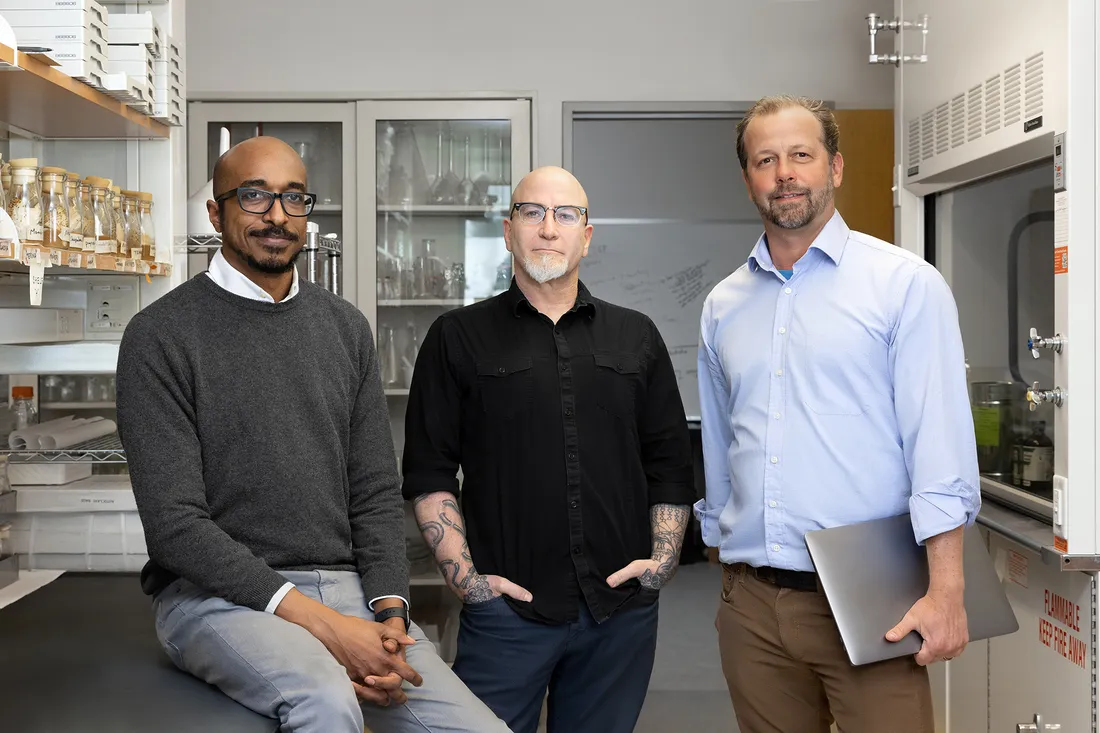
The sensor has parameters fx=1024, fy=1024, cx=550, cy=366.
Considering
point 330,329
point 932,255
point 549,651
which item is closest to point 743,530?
point 549,651

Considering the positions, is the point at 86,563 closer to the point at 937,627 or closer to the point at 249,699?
the point at 249,699

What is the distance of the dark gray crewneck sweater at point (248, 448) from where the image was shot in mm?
1730

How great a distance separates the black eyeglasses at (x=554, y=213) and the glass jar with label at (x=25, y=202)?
3.19 feet

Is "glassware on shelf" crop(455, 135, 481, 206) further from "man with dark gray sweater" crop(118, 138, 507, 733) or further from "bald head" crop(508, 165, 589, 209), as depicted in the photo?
"man with dark gray sweater" crop(118, 138, 507, 733)

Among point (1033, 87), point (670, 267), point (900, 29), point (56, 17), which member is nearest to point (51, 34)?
point (56, 17)

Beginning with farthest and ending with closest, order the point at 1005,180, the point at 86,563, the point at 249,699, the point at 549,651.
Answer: the point at 1005,180 → the point at 86,563 → the point at 549,651 → the point at 249,699

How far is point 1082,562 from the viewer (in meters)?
2.25

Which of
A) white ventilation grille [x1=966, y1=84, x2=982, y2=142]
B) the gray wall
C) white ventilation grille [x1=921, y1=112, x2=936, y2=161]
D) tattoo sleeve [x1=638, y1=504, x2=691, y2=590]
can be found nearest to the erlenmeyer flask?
the gray wall

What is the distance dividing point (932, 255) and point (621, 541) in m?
1.88

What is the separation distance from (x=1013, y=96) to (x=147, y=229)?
2196 millimetres

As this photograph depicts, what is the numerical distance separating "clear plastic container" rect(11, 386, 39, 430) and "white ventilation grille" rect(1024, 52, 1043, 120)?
2.62 meters

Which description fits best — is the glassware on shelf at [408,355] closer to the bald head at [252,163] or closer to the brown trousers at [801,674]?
the bald head at [252,163]

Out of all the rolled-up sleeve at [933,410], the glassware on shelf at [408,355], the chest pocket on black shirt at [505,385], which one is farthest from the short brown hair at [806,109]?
the glassware on shelf at [408,355]

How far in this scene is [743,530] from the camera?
A: 1973 mm
